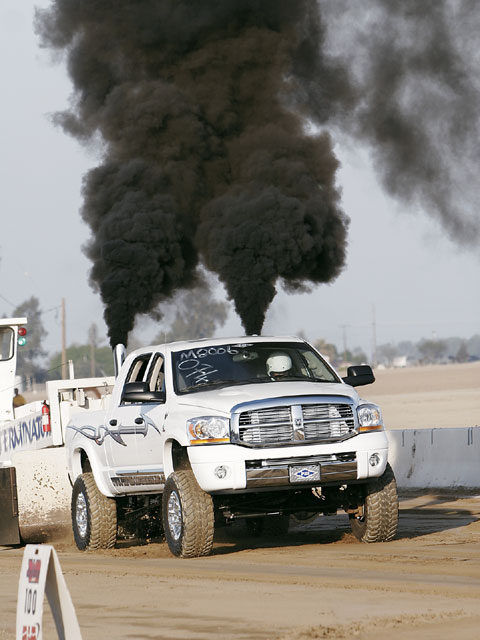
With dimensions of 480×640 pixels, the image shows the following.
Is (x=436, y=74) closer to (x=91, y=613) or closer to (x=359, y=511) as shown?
(x=359, y=511)

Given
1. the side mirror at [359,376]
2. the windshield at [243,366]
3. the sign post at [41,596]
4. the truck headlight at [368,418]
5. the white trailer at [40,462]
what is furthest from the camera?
the white trailer at [40,462]

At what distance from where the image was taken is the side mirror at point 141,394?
11.5 m

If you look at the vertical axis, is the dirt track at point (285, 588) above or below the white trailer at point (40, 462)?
below

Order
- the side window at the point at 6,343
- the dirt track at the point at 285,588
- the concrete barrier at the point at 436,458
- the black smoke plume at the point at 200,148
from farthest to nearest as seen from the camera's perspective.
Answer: the black smoke plume at the point at 200,148 < the side window at the point at 6,343 < the concrete barrier at the point at 436,458 < the dirt track at the point at 285,588

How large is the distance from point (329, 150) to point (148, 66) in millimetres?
7961

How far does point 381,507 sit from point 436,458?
6578mm

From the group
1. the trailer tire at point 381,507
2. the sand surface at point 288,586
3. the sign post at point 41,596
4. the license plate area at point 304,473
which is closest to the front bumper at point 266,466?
the license plate area at point 304,473

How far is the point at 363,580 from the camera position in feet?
29.9

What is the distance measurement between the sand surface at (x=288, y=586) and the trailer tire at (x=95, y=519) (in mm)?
192

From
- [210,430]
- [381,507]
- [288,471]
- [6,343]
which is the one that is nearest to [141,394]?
[210,430]

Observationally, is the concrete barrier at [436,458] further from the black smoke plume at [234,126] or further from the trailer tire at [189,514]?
the black smoke plume at [234,126]

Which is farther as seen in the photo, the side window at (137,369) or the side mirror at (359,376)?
the side window at (137,369)

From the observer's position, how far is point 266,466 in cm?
1084

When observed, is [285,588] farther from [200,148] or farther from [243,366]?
[200,148]
